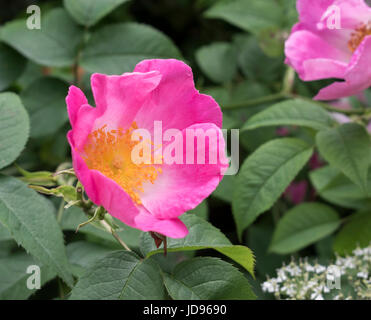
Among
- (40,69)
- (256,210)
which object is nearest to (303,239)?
(256,210)

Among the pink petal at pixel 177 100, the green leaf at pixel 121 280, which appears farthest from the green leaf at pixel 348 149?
the green leaf at pixel 121 280

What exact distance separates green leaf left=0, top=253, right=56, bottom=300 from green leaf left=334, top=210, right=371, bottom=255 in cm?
57

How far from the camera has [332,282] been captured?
88cm

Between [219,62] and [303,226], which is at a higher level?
[219,62]

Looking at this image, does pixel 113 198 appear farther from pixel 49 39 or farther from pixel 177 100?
pixel 49 39

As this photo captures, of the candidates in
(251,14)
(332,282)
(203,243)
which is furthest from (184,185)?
(251,14)

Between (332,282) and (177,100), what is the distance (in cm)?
41

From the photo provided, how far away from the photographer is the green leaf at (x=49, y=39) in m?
1.17

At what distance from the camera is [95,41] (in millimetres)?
1217

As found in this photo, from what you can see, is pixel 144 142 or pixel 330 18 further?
pixel 330 18

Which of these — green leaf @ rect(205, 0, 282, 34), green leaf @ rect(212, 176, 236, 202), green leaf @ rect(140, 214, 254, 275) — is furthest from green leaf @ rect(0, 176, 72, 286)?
green leaf @ rect(205, 0, 282, 34)

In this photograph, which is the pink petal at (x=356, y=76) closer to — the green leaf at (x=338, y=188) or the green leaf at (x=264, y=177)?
the green leaf at (x=264, y=177)

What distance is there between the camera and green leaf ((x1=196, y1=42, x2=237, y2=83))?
146 cm

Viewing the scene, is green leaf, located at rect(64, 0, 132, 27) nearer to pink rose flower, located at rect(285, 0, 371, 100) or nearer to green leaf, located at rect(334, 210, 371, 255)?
pink rose flower, located at rect(285, 0, 371, 100)
